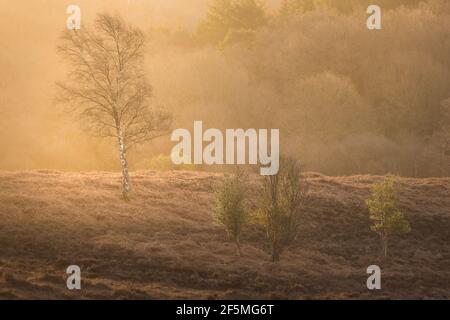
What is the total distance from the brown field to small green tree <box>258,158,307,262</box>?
1.27 meters

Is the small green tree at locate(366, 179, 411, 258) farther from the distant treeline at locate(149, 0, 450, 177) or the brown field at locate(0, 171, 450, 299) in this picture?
the distant treeline at locate(149, 0, 450, 177)

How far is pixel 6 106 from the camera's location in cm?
9006

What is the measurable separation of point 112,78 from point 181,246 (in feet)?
44.7

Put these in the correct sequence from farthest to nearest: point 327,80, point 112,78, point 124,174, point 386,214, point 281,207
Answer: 1. point 327,80
2. point 112,78
3. point 124,174
4. point 386,214
5. point 281,207

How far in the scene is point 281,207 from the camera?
34594mm

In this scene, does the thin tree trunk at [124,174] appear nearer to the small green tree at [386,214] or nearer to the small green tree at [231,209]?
the small green tree at [231,209]

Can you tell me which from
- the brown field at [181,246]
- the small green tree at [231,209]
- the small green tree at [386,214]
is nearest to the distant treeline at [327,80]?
the brown field at [181,246]

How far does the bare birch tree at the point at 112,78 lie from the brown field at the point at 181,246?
4.40m

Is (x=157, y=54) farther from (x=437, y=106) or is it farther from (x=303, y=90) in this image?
(x=437, y=106)

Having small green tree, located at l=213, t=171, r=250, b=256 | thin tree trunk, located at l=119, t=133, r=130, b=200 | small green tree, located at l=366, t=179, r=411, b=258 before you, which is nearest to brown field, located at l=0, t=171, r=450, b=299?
thin tree trunk, located at l=119, t=133, r=130, b=200

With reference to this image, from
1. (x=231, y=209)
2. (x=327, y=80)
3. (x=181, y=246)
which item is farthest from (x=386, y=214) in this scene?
(x=327, y=80)

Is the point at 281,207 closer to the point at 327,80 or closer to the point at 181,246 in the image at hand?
the point at 181,246

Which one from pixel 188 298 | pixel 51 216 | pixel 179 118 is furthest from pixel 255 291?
pixel 179 118

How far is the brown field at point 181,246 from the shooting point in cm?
2959
